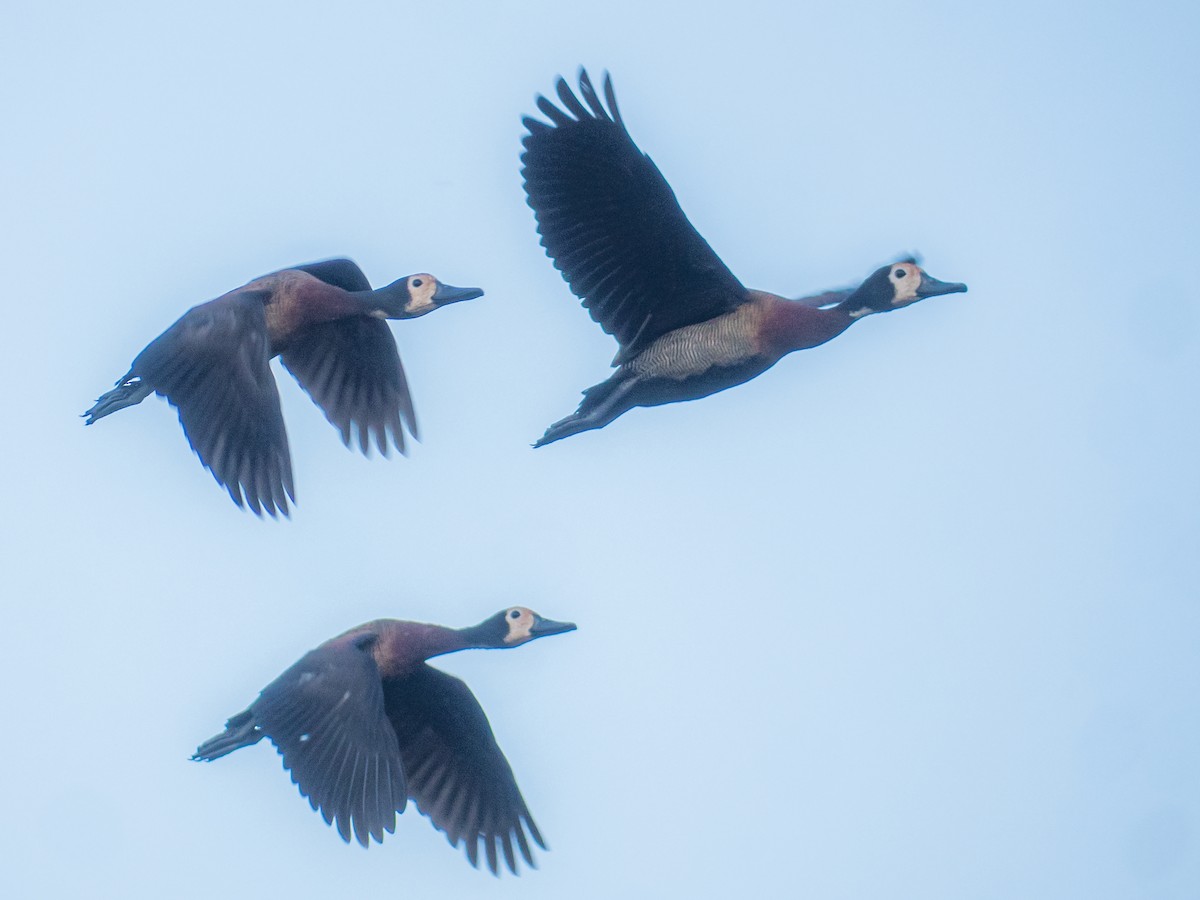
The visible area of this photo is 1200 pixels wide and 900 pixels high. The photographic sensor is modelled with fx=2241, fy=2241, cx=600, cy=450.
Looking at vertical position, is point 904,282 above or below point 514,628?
above

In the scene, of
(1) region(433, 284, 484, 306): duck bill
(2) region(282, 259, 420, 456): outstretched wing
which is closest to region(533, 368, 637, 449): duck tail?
(1) region(433, 284, 484, 306): duck bill

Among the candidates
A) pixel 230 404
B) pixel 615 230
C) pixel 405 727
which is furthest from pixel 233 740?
pixel 615 230

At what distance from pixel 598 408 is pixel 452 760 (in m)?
2.46

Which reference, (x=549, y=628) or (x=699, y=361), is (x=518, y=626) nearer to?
(x=549, y=628)

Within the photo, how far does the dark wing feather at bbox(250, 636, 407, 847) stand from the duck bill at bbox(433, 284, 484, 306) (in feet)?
9.32

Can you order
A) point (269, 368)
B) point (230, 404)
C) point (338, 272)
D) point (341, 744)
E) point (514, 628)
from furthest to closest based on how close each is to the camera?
point (338, 272)
point (514, 628)
point (269, 368)
point (230, 404)
point (341, 744)

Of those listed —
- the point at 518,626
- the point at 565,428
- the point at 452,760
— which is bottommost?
the point at 452,760

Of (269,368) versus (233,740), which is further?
(233,740)

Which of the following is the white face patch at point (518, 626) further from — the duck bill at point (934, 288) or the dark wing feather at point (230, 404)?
the duck bill at point (934, 288)

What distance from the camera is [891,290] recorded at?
1355cm

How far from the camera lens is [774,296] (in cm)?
1354

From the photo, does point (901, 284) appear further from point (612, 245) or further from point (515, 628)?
point (515, 628)

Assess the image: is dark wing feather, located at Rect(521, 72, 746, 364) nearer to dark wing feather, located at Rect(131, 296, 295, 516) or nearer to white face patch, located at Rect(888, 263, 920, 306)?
white face patch, located at Rect(888, 263, 920, 306)

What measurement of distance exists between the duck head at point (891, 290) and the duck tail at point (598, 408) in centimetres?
144
